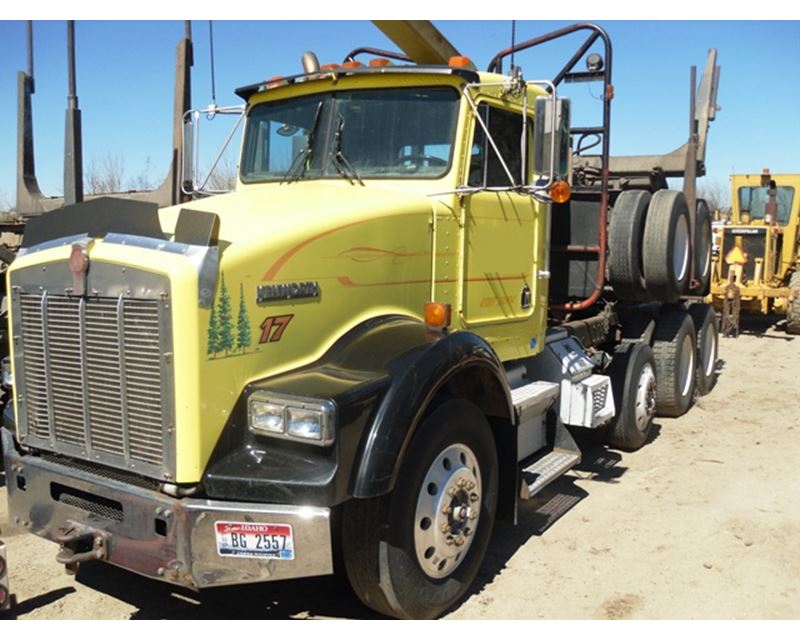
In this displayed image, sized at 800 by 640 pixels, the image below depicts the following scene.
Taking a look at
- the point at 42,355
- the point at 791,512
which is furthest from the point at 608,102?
the point at 42,355

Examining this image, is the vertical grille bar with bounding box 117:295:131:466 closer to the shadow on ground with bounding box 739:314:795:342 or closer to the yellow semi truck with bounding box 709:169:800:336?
the yellow semi truck with bounding box 709:169:800:336

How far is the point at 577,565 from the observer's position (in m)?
4.35

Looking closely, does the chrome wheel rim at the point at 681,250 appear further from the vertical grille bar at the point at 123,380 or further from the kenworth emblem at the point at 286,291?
the vertical grille bar at the point at 123,380

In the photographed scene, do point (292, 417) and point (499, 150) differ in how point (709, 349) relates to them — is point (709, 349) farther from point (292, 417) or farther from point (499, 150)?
point (292, 417)

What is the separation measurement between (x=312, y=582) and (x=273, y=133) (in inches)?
109

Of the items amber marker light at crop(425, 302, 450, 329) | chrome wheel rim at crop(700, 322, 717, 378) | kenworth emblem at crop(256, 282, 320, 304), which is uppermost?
kenworth emblem at crop(256, 282, 320, 304)

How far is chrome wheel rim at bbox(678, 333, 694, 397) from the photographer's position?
25.8 ft

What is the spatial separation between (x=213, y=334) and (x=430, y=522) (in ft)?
4.46

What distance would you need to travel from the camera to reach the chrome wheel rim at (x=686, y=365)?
788 centimetres

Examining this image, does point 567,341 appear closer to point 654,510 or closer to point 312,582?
point 654,510

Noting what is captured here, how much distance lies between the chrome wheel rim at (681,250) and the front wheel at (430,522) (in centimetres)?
363

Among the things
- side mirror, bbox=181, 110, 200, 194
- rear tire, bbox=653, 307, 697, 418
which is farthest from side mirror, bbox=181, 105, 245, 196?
rear tire, bbox=653, 307, 697, 418

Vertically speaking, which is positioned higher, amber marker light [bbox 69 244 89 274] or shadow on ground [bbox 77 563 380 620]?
amber marker light [bbox 69 244 89 274]

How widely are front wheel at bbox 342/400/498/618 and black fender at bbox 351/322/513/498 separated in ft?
0.54
